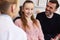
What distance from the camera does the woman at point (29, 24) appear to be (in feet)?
7.46

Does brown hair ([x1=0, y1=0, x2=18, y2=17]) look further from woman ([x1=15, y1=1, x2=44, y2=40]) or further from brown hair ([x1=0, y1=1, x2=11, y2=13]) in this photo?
woman ([x1=15, y1=1, x2=44, y2=40])

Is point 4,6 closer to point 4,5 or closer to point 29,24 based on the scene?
point 4,5

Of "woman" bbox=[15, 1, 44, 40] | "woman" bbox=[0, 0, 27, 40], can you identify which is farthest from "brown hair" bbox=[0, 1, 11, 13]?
"woman" bbox=[15, 1, 44, 40]

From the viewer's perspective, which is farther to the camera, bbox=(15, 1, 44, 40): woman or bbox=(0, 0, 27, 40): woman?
bbox=(15, 1, 44, 40): woman

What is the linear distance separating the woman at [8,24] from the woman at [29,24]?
4.05 ft

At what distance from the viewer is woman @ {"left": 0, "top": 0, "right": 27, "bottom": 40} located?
0.97m

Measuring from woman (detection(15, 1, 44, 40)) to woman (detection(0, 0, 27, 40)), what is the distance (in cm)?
123

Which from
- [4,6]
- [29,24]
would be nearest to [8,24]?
[4,6]

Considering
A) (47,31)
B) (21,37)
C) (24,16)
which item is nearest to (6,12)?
(21,37)

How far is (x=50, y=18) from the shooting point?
2.77 meters

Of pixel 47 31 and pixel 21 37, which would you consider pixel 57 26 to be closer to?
pixel 47 31

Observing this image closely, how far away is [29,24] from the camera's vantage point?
232 cm

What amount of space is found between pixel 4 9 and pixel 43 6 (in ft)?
7.43

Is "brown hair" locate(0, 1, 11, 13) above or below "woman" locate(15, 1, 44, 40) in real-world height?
above
